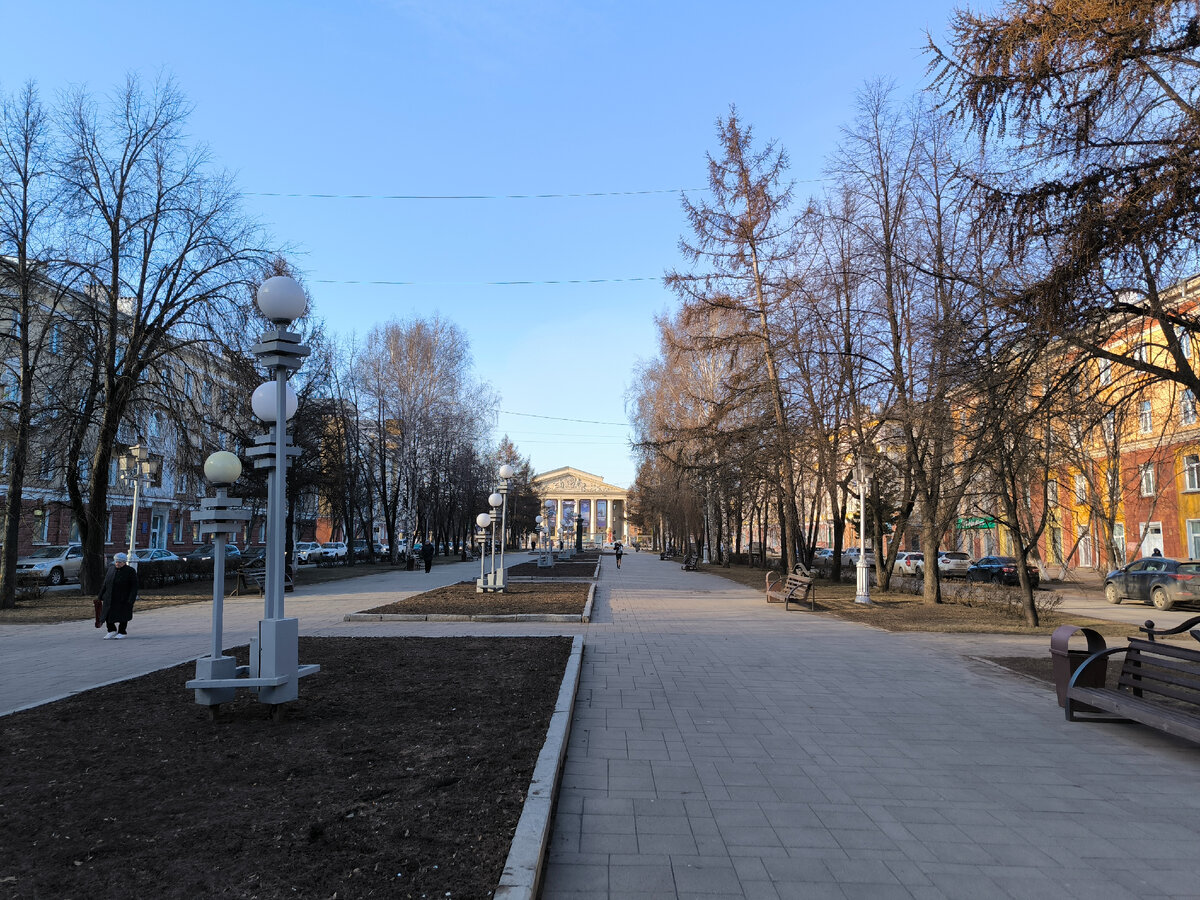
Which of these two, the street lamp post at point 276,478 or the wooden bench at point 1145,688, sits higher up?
the street lamp post at point 276,478

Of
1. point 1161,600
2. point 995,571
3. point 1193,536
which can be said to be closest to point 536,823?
point 1161,600

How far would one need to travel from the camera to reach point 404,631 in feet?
43.2

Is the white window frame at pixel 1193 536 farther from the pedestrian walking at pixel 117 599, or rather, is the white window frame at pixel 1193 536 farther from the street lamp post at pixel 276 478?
the pedestrian walking at pixel 117 599

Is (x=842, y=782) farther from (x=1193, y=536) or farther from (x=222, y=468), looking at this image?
→ (x=1193, y=536)

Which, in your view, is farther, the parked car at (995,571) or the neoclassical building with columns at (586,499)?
the neoclassical building with columns at (586,499)

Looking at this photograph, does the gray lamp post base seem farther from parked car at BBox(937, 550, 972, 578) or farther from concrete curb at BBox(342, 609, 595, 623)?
parked car at BBox(937, 550, 972, 578)

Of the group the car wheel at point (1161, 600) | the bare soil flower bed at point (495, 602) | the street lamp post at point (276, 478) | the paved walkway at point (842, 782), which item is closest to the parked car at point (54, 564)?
the bare soil flower bed at point (495, 602)

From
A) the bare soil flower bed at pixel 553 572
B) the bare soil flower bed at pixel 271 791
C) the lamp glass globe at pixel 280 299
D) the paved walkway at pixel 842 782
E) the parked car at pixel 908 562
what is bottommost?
the bare soil flower bed at pixel 553 572

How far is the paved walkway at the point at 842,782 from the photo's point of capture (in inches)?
148

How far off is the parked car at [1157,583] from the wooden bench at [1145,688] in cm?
1574

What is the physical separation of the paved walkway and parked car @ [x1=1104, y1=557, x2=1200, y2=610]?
14.2m

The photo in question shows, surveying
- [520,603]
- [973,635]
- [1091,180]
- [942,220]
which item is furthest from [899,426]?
[1091,180]

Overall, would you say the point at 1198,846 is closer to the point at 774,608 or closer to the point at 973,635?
the point at 973,635

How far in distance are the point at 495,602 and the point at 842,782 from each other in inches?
525
